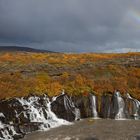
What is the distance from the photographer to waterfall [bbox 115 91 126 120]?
41.7 m

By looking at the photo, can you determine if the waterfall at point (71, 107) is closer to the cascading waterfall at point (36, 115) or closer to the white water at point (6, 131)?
the cascading waterfall at point (36, 115)

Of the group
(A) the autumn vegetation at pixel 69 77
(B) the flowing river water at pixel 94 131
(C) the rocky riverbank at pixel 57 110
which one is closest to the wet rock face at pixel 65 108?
(C) the rocky riverbank at pixel 57 110

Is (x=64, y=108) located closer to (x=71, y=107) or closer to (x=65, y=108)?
(x=65, y=108)

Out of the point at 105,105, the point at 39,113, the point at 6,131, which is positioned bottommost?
the point at 6,131

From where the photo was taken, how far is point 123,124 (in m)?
38.2

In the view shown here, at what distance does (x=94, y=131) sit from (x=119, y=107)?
25.4ft

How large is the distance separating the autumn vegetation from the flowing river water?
5721 millimetres

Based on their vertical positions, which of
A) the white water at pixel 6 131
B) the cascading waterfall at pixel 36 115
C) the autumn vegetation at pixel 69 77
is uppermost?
the autumn vegetation at pixel 69 77

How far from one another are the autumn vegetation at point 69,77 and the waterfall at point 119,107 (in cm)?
109

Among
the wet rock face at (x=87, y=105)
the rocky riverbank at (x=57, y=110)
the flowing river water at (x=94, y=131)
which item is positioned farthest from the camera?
the wet rock face at (x=87, y=105)

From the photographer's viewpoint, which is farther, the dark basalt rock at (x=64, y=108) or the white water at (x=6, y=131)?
the dark basalt rock at (x=64, y=108)

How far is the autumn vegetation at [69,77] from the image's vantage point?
4338 centimetres

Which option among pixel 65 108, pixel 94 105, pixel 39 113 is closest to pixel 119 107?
pixel 94 105

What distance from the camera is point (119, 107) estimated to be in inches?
1668
